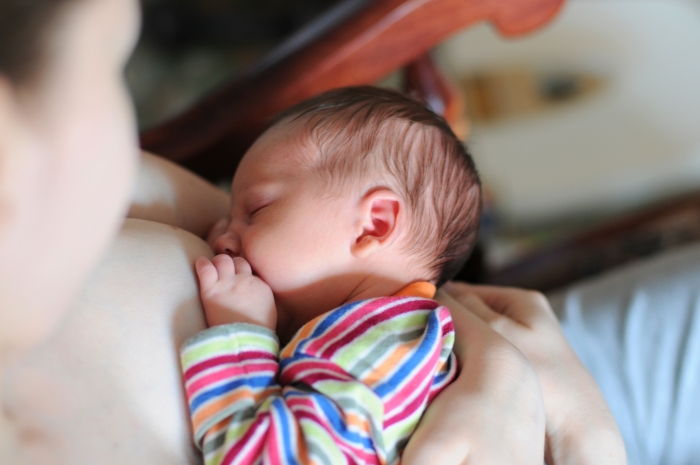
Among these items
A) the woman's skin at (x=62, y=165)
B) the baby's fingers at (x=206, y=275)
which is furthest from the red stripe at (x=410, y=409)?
the woman's skin at (x=62, y=165)

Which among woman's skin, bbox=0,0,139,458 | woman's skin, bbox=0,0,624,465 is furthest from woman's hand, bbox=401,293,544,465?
woman's skin, bbox=0,0,139,458

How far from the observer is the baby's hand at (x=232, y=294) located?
1.82 feet

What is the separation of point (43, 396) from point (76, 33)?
1.03ft

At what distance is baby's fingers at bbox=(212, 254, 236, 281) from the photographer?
1.88 ft

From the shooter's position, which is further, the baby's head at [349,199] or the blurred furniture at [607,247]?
the blurred furniture at [607,247]

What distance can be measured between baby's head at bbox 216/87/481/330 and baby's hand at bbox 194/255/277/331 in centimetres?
4

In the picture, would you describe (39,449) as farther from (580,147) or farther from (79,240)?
(580,147)

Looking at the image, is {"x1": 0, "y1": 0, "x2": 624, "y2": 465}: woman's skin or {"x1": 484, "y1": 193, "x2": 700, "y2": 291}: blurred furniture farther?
{"x1": 484, "y1": 193, "x2": 700, "y2": 291}: blurred furniture

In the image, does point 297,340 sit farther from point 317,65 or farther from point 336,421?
point 317,65

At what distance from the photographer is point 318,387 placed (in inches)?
20.2

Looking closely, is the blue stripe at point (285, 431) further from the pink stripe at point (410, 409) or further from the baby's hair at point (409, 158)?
the baby's hair at point (409, 158)

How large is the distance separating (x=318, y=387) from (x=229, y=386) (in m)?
0.08

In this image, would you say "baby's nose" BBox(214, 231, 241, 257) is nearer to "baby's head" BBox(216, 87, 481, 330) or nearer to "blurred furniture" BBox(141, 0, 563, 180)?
"baby's head" BBox(216, 87, 481, 330)

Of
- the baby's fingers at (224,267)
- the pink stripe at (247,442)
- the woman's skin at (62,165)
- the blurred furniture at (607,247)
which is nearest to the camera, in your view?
the woman's skin at (62,165)
